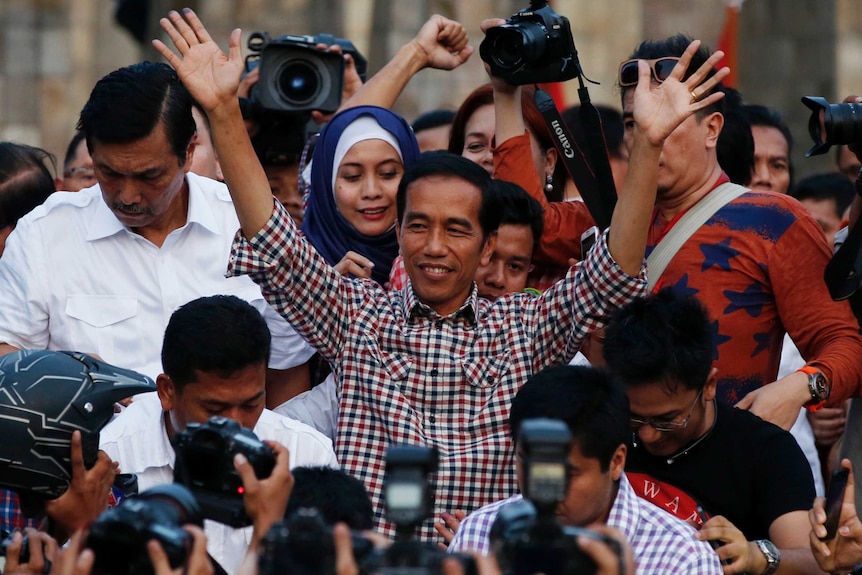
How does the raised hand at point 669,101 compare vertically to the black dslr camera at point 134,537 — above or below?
above

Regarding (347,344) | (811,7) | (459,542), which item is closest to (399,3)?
(811,7)

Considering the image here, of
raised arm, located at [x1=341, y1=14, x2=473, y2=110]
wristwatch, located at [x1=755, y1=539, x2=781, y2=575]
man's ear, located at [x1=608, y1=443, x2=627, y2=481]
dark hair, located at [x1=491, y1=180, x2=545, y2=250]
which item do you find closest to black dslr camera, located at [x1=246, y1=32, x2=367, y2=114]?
raised arm, located at [x1=341, y1=14, x2=473, y2=110]

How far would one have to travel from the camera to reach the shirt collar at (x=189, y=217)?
5.39m

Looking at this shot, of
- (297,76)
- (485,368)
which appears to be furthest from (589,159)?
(297,76)

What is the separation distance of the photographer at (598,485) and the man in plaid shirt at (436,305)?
419 mm

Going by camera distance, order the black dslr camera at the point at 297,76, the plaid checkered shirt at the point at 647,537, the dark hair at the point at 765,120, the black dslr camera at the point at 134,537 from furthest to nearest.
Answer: the dark hair at the point at 765,120 < the black dslr camera at the point at 297,76 < the plaid checkered shirt at the point at 647,537 < the black dslr camera at the point at 134,537

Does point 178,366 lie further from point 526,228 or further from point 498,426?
point 526,228

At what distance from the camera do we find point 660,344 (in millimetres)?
4629

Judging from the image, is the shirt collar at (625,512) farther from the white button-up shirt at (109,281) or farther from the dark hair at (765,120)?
the dark hair at (765,120)

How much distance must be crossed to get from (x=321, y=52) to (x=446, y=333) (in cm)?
212

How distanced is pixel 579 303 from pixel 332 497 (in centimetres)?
100

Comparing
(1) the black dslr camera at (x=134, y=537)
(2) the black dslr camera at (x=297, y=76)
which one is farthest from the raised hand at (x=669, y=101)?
(2) the black dslr camera at (x=297, y=76)

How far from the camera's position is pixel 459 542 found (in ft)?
13.8

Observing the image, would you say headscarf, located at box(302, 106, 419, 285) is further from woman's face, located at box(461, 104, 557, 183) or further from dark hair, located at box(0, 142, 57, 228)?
dark hair, located at box(0, 142, 57, 228)
